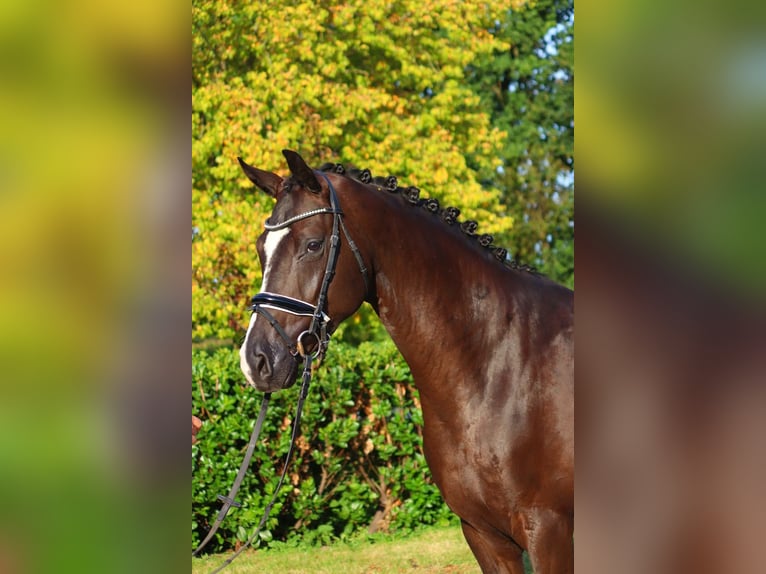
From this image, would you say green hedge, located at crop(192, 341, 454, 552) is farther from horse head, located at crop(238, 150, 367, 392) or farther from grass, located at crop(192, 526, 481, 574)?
horse head, located at crop(238, 150, 367, 392)

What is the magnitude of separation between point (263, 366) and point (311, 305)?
0.96ft

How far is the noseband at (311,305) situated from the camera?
10.2ft

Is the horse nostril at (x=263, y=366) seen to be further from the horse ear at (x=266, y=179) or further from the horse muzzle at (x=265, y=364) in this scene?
the horse ear at (x=266, y=179)

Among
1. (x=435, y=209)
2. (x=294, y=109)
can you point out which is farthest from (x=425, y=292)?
(x=294, y=109)

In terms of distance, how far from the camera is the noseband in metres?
3.11

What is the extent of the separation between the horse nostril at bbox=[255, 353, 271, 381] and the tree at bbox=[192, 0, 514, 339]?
6.12 meters

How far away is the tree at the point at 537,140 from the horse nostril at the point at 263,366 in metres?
21.0

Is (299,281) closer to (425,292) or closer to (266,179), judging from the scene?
(425,292)

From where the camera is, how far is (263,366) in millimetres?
3086

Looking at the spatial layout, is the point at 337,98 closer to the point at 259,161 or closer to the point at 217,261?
the point at 259,161
